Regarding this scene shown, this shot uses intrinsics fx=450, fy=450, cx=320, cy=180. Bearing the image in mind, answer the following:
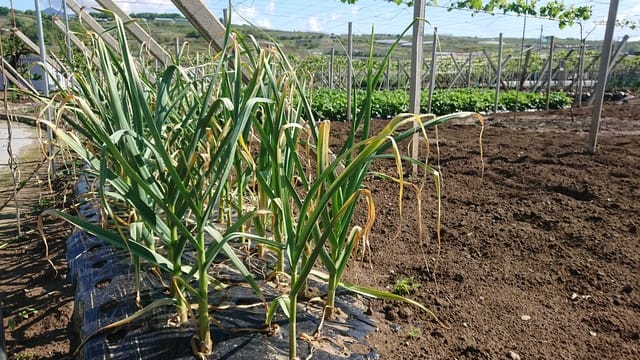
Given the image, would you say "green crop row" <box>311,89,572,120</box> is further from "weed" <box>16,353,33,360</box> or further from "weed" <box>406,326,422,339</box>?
"weed" <box>406,326,422,339</box>

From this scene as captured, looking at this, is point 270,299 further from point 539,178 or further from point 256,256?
point 539,178

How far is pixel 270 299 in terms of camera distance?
4.68ft

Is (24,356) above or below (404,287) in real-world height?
below

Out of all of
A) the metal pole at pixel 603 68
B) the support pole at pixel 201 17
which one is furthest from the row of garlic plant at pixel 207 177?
the metal pole at pixel 603 68

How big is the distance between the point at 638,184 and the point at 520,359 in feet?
8.54

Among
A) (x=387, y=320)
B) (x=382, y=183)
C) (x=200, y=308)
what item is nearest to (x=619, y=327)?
(x=387, y=320)

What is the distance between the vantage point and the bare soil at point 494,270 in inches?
56.7

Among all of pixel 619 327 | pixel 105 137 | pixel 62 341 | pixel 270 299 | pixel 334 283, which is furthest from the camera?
pixel 62 341

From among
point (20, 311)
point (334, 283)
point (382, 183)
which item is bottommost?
point (20, 311)

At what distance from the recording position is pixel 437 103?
390 inches

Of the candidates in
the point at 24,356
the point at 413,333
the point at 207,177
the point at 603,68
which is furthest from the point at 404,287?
the point at 603,68

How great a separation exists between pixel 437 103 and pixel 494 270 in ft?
27.7

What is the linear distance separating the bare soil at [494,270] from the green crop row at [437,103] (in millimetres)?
4951

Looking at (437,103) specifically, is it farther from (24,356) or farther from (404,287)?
(24,356)
